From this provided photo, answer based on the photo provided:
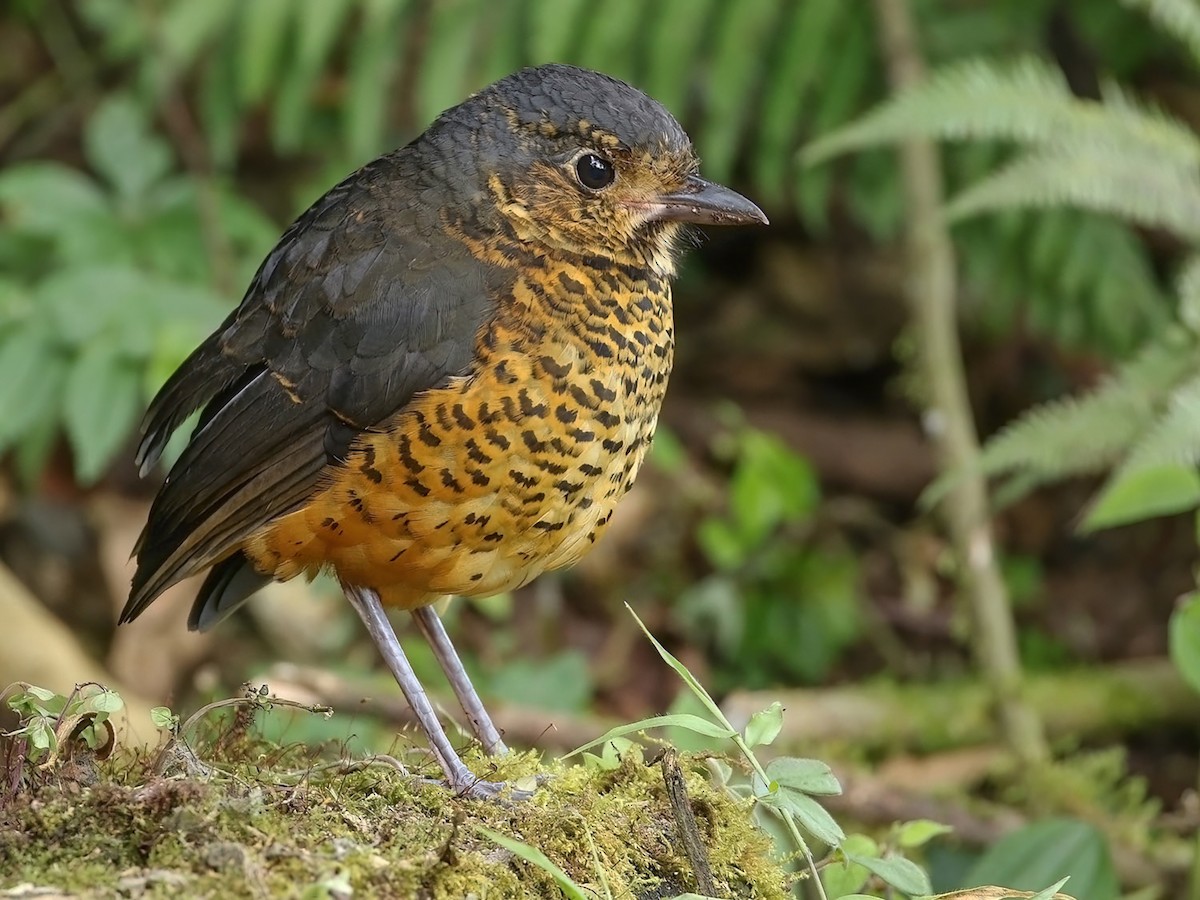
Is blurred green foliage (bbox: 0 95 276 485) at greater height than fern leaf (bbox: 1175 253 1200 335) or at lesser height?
greater

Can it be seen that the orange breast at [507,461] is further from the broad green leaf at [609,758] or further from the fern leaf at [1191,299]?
the fern leaf at [1191,299]

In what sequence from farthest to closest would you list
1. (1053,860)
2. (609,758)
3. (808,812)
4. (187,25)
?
(187,25)
(1053,860)
(609,758)
(808,812)

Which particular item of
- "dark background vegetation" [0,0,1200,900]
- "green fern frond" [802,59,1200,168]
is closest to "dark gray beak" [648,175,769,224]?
"green fern frond" [802,59,1200,168]

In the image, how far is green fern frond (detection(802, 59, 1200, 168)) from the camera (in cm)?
434

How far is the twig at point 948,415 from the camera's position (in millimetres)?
4941

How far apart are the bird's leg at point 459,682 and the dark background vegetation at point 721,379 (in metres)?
0.71

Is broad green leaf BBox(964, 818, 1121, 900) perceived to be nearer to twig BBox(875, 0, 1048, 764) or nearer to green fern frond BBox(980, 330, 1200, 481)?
green fern frond BBox(980, 330, 1200, 481)

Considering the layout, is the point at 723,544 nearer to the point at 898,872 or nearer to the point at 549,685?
the point at 549,685

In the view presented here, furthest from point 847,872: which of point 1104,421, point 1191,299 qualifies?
point 1191,299

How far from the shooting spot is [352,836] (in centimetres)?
214

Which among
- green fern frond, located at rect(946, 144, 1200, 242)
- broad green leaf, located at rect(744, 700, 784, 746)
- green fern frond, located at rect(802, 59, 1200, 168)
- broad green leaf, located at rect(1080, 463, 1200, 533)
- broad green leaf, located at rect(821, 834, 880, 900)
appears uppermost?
green fern frond, located at rect(802, 59, 1200, 168)

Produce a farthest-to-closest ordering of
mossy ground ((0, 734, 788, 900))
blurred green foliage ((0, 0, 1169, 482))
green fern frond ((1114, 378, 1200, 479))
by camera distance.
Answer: blurred green foliage ((0, 0, 1169, 482)) < green fern frond ((1114, 378, 1200, 479)) < mossy ground ((0, 734, 788, 900))

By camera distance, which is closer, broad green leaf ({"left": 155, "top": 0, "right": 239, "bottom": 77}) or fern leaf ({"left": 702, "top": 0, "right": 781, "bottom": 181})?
fern leaf ({"left": 702, "top": 0, "right": 781, "bottom": 181})

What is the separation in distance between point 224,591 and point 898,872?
1.72 meters
